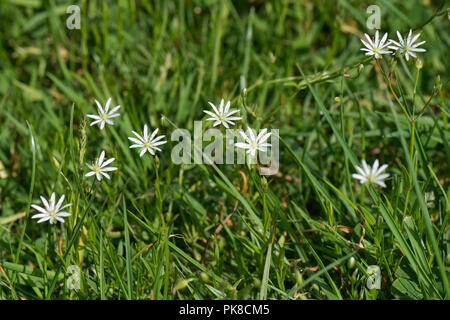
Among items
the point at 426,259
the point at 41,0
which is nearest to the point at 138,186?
the point at 426,259

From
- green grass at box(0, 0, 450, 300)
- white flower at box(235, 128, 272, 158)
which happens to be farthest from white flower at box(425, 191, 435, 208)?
white flower at box(235, 128, 272, 158)

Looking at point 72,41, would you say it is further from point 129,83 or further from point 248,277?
point 248,277

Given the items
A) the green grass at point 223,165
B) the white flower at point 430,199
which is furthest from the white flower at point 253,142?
the white flower at point 430,199

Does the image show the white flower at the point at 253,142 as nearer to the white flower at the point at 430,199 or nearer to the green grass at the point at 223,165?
the green grass at the point at 223,165

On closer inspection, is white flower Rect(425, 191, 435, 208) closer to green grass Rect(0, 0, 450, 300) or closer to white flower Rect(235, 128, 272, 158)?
green grass Rect(0, 0, 450, 300)

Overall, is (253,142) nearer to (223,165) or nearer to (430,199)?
(223,165)

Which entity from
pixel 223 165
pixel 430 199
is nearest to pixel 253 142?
pixel 223 165

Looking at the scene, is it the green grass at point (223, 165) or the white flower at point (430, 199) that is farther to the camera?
the white flower at point (430, 199)

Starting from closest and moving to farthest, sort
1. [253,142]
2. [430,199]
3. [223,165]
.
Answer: [253,142], [430,199], [223,165]
